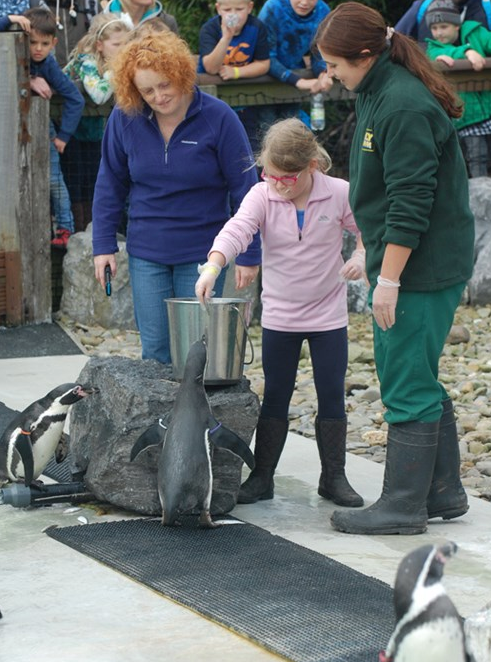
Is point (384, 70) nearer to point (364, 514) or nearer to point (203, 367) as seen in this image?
point (203, 367)

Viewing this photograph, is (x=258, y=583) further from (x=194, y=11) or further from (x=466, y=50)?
(x=194, y=11)

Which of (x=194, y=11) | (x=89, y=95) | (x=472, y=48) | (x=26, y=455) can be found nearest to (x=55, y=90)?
(x=89, y=95)

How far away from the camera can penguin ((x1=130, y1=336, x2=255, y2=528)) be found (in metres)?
4.18

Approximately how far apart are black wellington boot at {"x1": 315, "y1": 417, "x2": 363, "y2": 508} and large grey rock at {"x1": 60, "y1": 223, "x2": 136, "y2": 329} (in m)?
4.13

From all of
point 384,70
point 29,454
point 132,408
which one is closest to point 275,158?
point 384,70

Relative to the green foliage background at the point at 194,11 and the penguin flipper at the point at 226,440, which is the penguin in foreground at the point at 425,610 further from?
the green foliage background at the point at 194,11

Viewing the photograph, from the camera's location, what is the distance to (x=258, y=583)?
3.71m

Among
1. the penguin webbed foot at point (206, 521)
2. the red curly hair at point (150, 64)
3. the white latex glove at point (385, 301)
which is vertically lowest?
the penguin webbed foot at point (206, 521)

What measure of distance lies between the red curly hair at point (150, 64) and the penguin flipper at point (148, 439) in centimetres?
132

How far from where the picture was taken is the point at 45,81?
8.27m

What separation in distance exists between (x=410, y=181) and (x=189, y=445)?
118 centimetres

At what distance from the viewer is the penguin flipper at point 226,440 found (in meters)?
4.27

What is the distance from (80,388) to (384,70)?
170cm

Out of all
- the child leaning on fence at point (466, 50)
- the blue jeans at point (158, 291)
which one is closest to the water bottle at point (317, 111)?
the child leaning on fence at point (466, 50)
